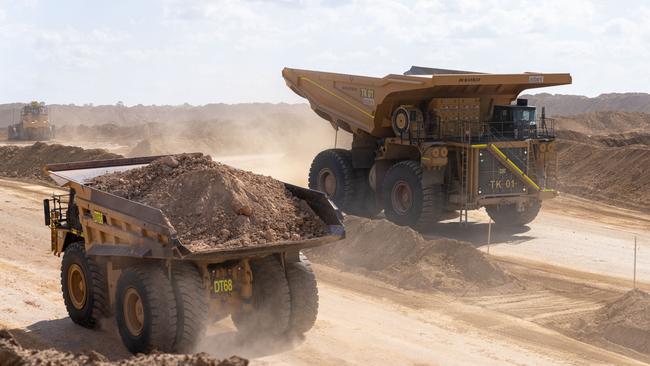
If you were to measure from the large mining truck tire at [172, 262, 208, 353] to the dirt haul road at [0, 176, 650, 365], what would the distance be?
0.54 metres

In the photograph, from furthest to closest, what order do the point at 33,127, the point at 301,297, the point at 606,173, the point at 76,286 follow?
the point at 33,127 → the point at 606,173 → the point at 76,286 → the point at 301,297

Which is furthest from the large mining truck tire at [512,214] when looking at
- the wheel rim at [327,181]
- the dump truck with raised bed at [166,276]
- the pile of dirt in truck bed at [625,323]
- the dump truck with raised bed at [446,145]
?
the dump truck with raised bed at [166,276]

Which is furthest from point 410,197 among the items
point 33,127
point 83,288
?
point 33,127

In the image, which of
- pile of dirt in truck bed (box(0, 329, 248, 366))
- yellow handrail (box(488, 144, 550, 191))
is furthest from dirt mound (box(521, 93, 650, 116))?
pile of dirt in truck bed (box(0, 329, 248, 366))

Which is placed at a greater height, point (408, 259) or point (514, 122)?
point (514, 122)

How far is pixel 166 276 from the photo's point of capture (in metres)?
9.19

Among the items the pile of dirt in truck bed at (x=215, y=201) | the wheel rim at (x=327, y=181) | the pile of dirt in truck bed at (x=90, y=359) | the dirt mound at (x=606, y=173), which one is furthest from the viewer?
the dirt mound at (x=606, y=173)

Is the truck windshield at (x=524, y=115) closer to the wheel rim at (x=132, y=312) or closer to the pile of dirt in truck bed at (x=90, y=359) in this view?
the wheel rim at (x=132, y=312)

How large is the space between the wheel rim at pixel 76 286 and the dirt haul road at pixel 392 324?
1.04 feet

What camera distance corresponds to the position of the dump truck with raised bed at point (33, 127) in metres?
52.2

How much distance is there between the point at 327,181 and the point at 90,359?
511 inches

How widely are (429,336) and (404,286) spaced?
9.25 ft

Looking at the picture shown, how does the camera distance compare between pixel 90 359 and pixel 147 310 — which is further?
pixel 147 310

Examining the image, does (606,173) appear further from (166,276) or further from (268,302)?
(166,276)
